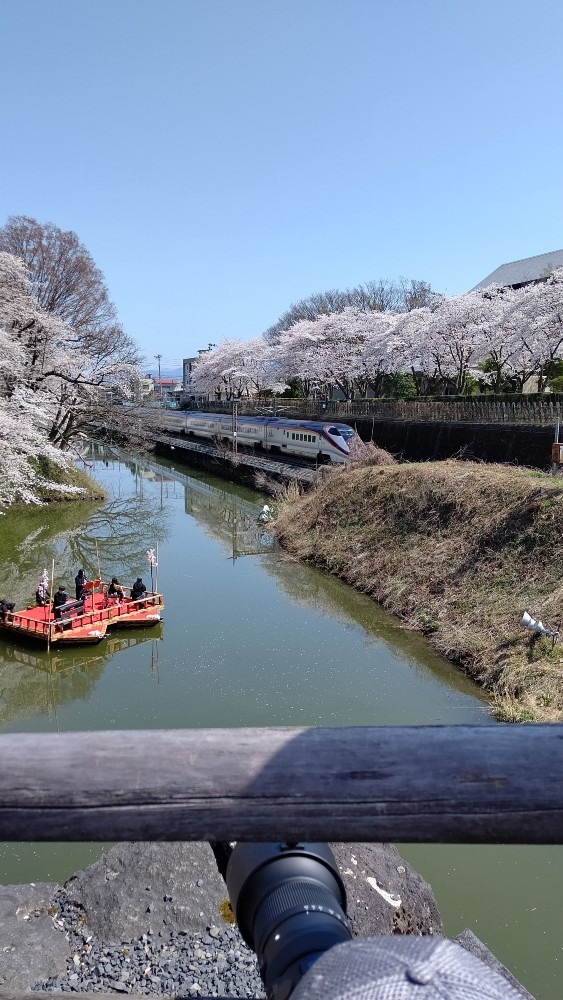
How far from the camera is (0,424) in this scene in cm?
1638

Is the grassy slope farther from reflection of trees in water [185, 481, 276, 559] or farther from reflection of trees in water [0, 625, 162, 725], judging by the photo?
reflection of trees in water [0, 625, 162, 725]

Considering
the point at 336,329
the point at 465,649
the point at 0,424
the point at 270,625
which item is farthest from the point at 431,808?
the point at 336,329

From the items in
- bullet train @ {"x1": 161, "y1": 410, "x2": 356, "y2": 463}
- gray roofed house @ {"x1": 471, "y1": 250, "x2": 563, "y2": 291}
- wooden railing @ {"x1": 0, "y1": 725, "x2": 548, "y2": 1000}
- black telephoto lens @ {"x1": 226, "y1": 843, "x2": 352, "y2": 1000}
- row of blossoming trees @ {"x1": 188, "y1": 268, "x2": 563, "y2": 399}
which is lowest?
black telephoto lens @ {"x1": 226, "y1": 843, "x2": 352, "y2": 1000}

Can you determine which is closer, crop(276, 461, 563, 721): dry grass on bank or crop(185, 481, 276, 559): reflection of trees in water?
crop(276, 461, 563, 721): dry grass on bank

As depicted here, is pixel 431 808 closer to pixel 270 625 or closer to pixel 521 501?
pixel 270 625

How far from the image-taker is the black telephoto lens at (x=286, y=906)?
93cm

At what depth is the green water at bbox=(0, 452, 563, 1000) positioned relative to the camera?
5.54 m

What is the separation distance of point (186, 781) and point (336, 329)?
130 feet

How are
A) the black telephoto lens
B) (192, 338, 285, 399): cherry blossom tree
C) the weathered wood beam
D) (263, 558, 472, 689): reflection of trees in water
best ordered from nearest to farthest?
the black telephoto lens, the weathered wood beam, (263, 558, 472, 689): reflection of trees in water, (192, 338, 285, 399): cherry blossom tree

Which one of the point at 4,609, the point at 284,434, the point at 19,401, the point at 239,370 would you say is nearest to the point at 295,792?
the point at 4,609

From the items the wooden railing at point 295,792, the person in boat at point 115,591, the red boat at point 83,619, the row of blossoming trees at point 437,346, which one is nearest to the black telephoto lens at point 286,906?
the wooden railing at point 295,792

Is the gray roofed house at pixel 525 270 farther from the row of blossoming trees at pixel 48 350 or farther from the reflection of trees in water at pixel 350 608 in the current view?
the reflection of trees in water at pixel 350 608

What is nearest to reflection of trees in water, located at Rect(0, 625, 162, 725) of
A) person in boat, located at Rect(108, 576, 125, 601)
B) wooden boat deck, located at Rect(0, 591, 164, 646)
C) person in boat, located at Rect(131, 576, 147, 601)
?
wooden boat deck, located at Rect(0, 591, 164, 646)

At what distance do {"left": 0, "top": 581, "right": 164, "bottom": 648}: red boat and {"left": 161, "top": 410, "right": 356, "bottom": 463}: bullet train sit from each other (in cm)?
1295
